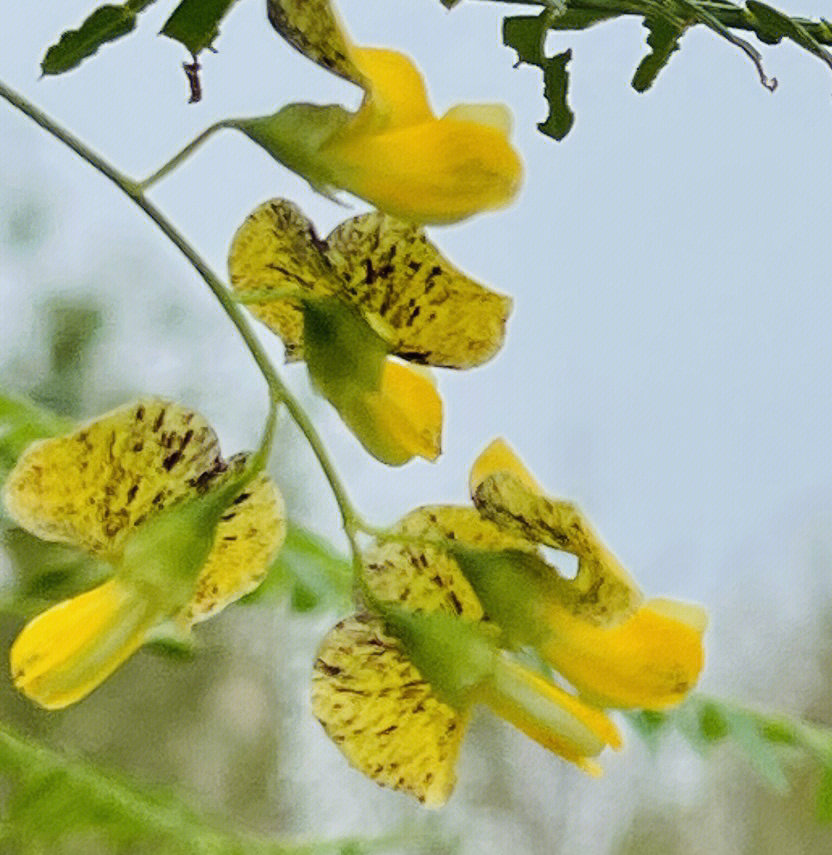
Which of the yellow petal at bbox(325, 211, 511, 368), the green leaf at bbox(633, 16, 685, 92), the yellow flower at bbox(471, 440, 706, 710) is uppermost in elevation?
the green leaf at bbox(633, 16, 685, 92)

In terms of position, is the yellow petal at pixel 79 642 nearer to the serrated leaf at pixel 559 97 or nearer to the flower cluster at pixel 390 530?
the flower cluster at pixel 390 530

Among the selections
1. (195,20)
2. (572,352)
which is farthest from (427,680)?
(572,352)

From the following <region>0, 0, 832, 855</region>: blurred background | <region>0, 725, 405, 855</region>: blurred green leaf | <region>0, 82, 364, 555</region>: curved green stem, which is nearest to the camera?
<region>0, 82, 364, 555</region>: curved green stem

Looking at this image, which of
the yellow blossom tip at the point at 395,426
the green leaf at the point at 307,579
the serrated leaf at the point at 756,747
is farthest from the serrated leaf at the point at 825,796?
the yellow blossom tip at the point at 395,426

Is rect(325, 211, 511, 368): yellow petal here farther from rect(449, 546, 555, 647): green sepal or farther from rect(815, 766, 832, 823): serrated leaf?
rect(815, 766, 832, 823): serrated leaf

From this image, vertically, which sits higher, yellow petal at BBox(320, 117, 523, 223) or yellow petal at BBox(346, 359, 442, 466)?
yellow petal at BBox(320, 117, 523, 223)

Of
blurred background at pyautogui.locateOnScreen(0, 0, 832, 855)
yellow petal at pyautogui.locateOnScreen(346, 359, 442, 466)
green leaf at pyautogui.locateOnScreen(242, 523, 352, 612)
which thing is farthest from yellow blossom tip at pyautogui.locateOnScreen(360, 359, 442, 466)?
blurred background at pyautogui.locateOnScreen(0, 0, 832, 855)

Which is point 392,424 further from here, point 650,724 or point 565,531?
point 650,724
